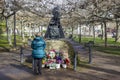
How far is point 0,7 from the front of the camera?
27891 millimetres

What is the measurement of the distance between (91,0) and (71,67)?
8399 millimetres

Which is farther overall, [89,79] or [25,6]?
[25,6]

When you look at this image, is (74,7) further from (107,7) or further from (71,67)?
(71,67)

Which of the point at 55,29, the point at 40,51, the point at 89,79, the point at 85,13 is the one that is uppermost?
the point at 85,13

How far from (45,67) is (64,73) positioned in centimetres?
190

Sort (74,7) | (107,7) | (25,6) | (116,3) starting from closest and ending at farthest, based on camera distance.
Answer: (116,3)
(107,7)
(74,7)
(25,6)

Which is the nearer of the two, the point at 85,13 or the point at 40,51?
the point at 40,51

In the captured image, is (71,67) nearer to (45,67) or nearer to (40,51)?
(45,67)

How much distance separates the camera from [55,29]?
15641 millimetres

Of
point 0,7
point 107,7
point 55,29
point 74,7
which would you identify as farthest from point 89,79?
point 0,7

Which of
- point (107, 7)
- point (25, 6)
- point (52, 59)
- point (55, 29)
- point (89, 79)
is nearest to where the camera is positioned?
point (89, 79)

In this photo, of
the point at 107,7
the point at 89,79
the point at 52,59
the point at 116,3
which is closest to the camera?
the point at 89,79

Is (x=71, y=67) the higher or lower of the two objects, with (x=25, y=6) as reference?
lower

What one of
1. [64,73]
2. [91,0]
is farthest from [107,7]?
[64,73]
